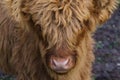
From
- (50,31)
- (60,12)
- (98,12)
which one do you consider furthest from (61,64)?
(98,12)

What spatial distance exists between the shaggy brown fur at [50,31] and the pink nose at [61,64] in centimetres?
12

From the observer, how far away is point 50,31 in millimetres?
4988

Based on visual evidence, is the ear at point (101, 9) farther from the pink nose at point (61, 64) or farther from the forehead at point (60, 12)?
the pink nose at point (61, 64)

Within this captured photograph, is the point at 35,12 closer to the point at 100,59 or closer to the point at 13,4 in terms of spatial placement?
the point at 13,4

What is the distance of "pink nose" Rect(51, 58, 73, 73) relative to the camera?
492 centimetres

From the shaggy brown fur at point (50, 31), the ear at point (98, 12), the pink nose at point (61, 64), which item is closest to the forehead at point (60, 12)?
the shaggy brown fur at point (50, 31)

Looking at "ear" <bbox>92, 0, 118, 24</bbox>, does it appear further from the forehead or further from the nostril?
the nostril

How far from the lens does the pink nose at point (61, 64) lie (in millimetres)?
4918

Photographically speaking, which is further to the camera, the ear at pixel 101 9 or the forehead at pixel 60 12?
the ear at pixel 101 9

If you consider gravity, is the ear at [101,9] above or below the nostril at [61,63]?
above

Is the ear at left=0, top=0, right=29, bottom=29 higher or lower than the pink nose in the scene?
higher

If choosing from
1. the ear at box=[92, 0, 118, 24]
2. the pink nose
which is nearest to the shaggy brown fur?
the ear at box=[92, 0, 118, 24]

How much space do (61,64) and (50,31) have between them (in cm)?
36

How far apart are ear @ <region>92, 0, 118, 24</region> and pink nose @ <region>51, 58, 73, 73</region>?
0.63 m
